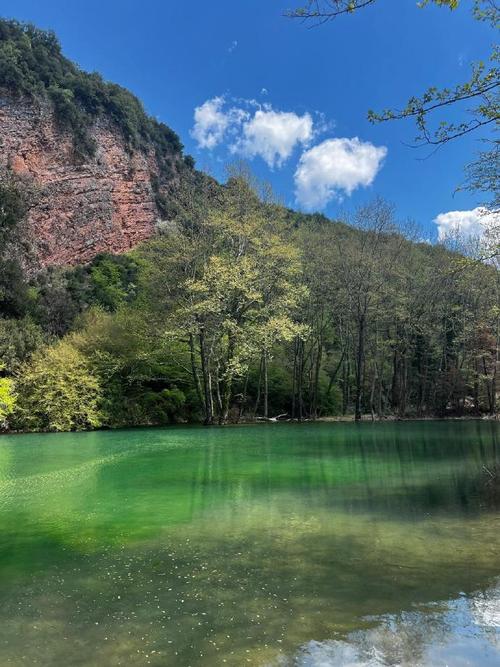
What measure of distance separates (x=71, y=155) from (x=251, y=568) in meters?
45.4

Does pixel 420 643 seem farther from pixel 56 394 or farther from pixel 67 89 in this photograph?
pixel 67 89

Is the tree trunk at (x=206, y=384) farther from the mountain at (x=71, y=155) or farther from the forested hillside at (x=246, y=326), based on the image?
the mountain at (x=71, y=155)

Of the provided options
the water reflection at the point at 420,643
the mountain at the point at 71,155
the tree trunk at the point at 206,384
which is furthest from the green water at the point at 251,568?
the mountain at the point at 71,155

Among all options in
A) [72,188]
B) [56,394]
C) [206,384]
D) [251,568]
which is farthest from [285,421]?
[72,188]

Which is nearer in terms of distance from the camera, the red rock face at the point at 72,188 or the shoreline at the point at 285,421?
the shoreline at the point at 285,421

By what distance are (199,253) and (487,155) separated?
1701cm

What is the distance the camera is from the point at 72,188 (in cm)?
4319

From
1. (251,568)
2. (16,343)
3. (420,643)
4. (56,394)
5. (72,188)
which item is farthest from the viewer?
(72,188)

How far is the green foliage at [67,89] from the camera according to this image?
41938mm

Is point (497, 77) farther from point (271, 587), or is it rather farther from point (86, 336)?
point (86, 336)

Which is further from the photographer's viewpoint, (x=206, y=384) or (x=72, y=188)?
(x=72, y=188)

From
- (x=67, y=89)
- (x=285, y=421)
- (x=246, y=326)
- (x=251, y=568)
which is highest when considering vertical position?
(x=67, y=89)

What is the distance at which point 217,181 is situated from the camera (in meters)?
26.5

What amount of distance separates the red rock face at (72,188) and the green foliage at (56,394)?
21287 mm
